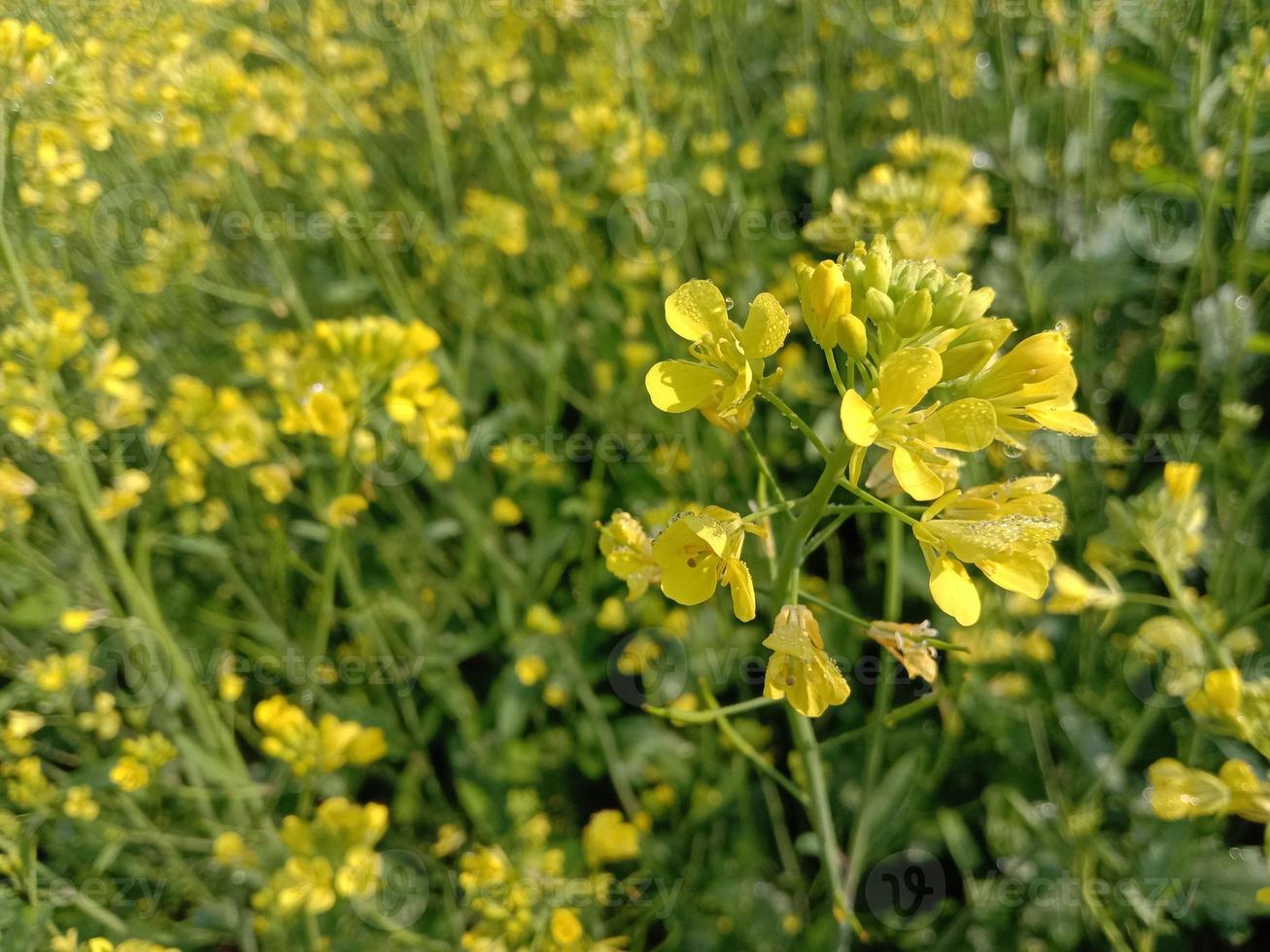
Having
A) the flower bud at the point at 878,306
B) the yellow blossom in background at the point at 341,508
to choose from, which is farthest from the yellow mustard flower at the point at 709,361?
the yellow blossom in background at the point at 341,508

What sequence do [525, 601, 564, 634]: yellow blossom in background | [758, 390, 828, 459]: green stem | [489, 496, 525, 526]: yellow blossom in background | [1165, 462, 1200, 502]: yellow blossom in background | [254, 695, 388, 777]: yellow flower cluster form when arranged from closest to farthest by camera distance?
[758, 390, 828, 459]: green stem
[1165, 462, 1200, 502]: yellow blossom in background
[254, 695, 388, 777]: yellow flower cluster
[525, 601, 564, 634]: yellow blossom in background
[489, 496, 525, 526]: yellow blossom in background

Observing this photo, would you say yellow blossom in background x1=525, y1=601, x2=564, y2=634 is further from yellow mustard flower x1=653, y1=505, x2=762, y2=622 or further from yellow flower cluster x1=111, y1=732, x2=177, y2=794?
yellow mustard flower x1=653, y1=505, x2=762, y2=622

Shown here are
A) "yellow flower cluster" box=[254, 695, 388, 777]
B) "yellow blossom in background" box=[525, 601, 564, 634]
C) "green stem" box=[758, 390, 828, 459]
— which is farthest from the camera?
"yellow blossom in background" box=[525, 601, 564, 634]

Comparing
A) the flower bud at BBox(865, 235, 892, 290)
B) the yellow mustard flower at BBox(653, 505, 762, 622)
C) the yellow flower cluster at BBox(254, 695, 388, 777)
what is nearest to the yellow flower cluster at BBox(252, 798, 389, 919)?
the yellow flower cluster at BBox(254, 695, 388, 777)

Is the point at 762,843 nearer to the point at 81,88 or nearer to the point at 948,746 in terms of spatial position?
the point at 948,746

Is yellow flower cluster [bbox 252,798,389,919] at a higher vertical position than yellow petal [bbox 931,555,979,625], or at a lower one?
lower

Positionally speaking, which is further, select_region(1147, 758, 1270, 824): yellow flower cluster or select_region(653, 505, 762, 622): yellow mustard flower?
select_region(1147, 758, 1270, 824): yellow flower cluster
